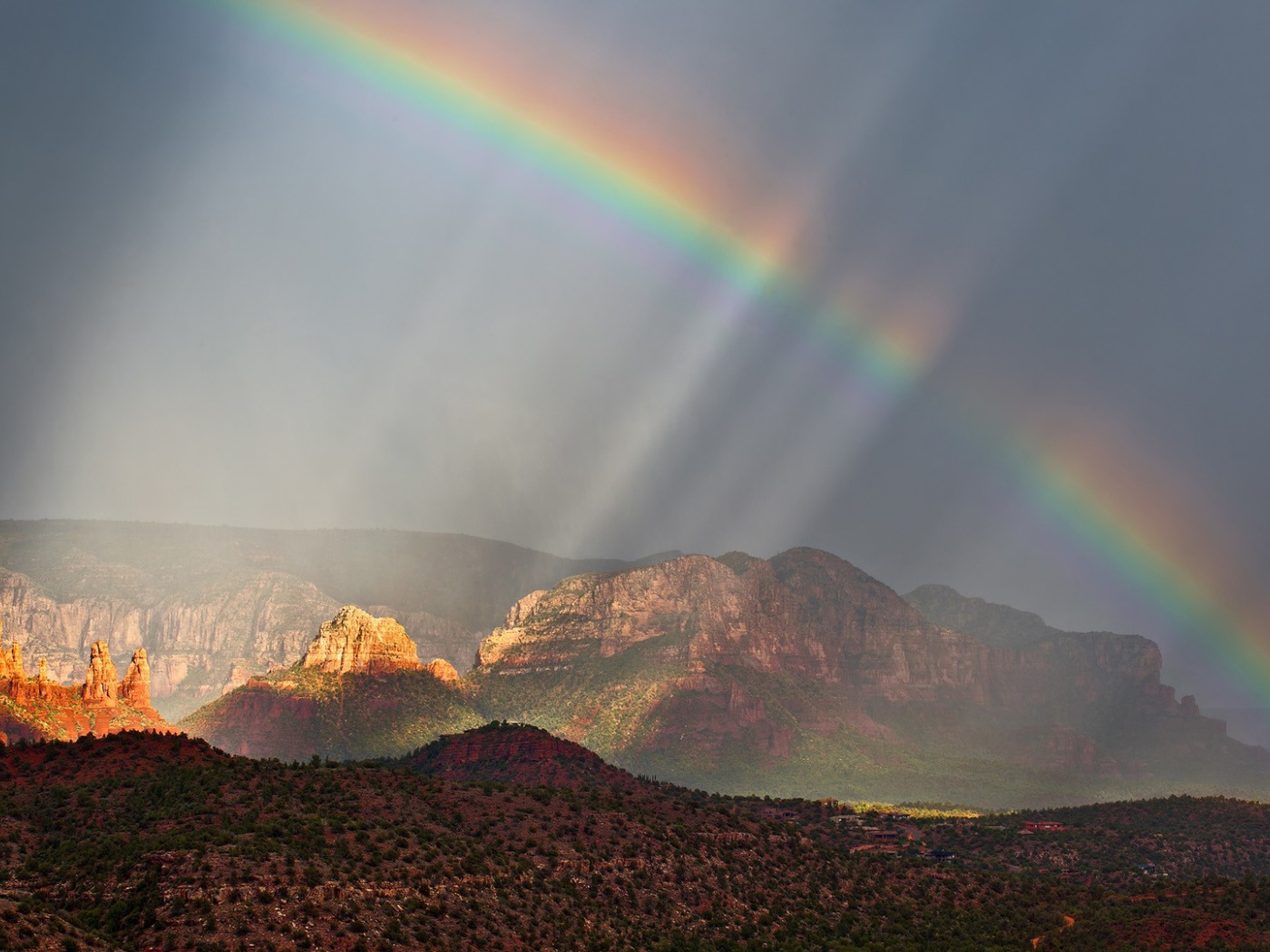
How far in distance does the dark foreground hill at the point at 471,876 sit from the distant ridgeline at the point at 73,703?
63808 mm

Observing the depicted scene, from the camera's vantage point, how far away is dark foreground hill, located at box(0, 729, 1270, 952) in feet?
184

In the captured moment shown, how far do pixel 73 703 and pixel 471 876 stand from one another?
12197 cm

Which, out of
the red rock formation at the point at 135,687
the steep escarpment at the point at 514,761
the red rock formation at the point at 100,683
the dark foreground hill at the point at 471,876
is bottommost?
the red rock formation at the point at 135,687

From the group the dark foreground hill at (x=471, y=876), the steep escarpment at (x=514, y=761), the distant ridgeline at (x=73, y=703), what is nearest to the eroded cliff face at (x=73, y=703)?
the distant ridgeline at (x=73, y=703)

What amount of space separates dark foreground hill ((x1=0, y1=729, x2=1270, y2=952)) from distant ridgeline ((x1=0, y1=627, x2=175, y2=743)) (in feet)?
209

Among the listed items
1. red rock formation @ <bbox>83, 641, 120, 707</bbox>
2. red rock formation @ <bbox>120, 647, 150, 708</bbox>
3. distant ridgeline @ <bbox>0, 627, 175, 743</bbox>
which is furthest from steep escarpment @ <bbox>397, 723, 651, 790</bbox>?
red rock formation @ <bbox>120, 647, 150, 708</bbox>

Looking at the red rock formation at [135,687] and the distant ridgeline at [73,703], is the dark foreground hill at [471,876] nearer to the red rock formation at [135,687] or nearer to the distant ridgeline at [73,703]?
the distant ridgeline at [73,703]

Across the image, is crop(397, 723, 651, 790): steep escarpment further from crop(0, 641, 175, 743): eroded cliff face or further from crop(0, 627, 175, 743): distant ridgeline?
crop(0, 641, 175, 743): eroded cliff face

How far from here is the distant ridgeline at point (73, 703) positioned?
146 meters

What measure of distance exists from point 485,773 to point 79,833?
77.9m

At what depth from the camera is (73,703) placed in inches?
6481

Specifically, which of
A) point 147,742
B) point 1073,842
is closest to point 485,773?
point 147,742

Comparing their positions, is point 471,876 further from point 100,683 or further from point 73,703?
point 100,683

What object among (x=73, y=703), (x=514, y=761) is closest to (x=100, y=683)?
(x=73, y=703)
